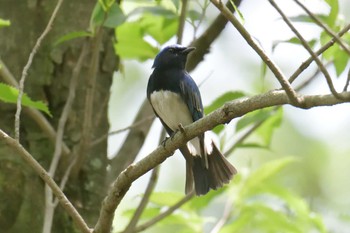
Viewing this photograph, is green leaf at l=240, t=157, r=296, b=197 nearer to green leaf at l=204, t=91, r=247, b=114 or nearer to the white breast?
the white breast

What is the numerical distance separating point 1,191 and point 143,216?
838mm

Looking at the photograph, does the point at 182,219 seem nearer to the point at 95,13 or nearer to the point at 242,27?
the point at 95,13

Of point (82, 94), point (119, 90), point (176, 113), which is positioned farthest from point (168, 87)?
point (119, 90)

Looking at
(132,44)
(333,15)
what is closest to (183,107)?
(132,44)

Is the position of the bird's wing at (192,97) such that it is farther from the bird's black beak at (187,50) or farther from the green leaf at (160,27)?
the green leaf at (160,27)

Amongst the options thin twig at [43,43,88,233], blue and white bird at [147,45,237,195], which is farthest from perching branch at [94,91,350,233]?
blue and white bird at [147,45,237,195]

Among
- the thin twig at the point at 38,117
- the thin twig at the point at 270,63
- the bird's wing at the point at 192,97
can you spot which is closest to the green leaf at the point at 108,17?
the thin twig at the point at 38,117

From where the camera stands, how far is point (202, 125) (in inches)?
103

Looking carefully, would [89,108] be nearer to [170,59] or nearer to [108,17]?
[108,17]

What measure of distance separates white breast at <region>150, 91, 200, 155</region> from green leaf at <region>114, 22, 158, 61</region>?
251 mm

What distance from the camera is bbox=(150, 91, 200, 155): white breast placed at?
446cm

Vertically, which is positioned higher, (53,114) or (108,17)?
(108,17)

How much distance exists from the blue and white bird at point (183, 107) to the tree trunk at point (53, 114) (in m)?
0.36

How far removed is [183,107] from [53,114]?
85 centimetres
